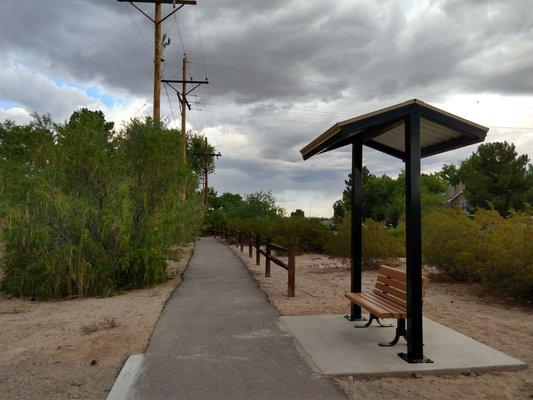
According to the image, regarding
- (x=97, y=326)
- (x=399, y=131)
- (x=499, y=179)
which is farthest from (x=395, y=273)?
(x=499, y=179)

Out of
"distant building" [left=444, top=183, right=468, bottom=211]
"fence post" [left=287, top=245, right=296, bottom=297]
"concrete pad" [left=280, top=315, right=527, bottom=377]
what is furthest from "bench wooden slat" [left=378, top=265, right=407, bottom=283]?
"distant building" [left=444, top=183, right=468, bottom=211]

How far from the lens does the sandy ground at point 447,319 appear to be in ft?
14.7

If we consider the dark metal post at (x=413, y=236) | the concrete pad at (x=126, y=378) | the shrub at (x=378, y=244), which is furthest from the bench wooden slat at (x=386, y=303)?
the shrub at (x=378, y=244)

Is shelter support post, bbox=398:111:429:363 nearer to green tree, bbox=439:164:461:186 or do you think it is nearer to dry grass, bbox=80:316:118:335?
dry grass, bbox=80:316:118:335

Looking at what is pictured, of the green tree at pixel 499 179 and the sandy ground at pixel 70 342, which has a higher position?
the green tree at pixel 499 179

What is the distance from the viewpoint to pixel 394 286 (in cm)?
646

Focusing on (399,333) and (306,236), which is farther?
(306,236)

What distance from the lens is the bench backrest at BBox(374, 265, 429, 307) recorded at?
19.8 feet

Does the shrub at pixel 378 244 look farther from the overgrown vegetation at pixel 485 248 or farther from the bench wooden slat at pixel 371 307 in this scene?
the bench wooden slat at pixel 371 307

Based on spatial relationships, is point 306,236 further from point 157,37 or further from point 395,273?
point 395,273

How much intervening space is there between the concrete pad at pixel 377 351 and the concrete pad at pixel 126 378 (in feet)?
5.80

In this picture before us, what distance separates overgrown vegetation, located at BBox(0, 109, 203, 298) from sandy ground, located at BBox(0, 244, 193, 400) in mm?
729

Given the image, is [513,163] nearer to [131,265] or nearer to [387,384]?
[131,265]

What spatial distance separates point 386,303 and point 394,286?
37 centimetres
